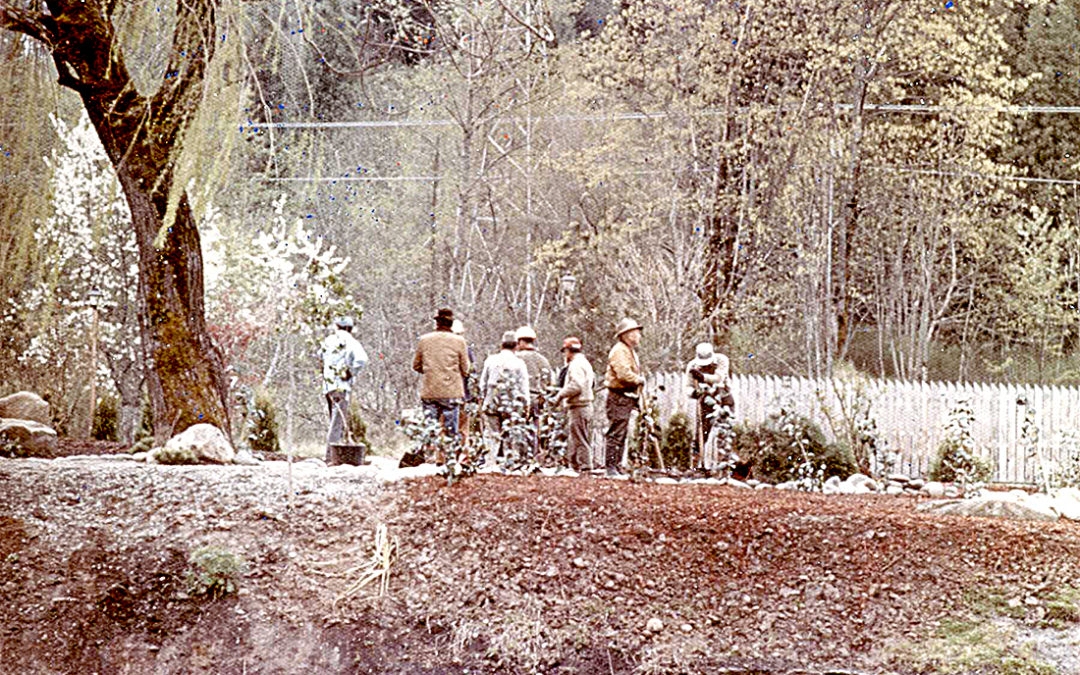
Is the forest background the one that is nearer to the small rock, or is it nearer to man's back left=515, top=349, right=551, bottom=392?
man's back left=515, top=349, right=551, bottom=392

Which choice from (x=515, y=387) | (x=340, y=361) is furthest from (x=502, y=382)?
(x=340, y=361)

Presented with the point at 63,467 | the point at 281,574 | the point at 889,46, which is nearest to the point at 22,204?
the point at 63,467

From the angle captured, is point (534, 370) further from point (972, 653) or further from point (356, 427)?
point (972, 653)

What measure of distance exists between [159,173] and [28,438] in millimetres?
3041

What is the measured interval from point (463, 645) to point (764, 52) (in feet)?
52.0

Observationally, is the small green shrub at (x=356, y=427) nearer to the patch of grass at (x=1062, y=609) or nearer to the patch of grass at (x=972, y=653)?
the patch of grass at (x=972, y=653)

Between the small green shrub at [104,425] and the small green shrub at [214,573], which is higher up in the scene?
the small green shrub at [104,425]

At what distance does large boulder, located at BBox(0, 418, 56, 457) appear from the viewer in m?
12.4

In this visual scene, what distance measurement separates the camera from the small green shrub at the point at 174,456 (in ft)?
35.8

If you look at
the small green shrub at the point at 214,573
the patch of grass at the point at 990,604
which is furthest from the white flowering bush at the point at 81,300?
the patch of grass at the point at 990,604

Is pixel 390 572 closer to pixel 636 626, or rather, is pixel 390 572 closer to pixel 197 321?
pixel 636 626

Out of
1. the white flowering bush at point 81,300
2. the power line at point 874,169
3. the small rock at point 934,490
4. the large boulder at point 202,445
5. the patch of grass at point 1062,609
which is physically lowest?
the patch of grass at point 1062,609

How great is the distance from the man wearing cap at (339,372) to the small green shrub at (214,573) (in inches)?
145

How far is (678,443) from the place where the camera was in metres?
14.7
